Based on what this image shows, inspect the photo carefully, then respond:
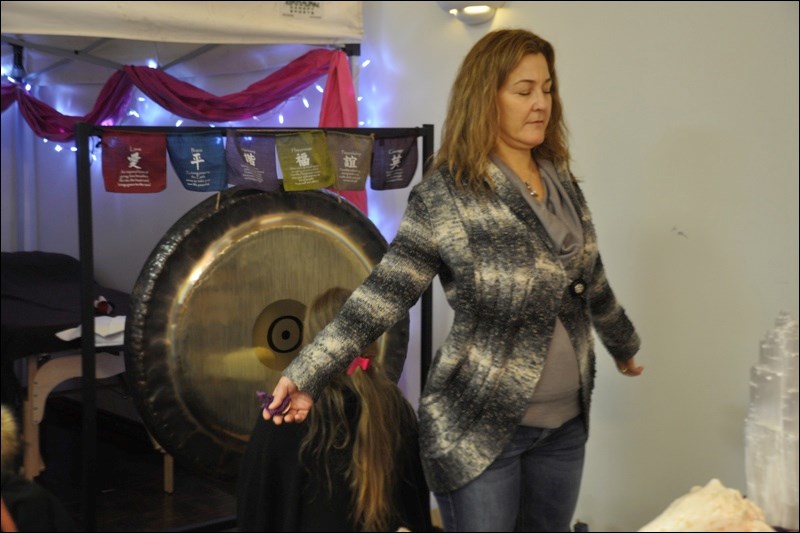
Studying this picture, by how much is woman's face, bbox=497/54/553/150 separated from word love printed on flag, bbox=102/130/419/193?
2.19 ft

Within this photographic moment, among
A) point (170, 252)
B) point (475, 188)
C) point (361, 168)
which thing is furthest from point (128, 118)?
point (475, 188)

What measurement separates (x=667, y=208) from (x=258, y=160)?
0.79m

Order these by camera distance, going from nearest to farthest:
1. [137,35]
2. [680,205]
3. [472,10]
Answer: [137,35] → [680,205] → [472,10]

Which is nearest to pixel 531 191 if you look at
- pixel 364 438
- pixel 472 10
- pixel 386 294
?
pixel 386 294

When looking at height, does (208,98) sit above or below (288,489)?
above

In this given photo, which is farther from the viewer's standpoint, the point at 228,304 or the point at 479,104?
the point at 228,304

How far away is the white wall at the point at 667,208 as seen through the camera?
1.52m

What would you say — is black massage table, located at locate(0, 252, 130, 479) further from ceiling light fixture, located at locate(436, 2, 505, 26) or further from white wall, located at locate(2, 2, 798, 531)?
ceiling light fixture, located at locate(436, 2, 505, 26)

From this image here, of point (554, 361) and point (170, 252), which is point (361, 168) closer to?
point (170, 252)

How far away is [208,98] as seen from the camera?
174 centimetres

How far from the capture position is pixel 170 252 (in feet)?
5.90

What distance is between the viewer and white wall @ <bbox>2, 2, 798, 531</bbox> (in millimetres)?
1524

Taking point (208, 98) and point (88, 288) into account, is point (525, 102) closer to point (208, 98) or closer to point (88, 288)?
point (208, 98)

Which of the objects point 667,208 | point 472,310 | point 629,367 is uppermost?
point 667,208
